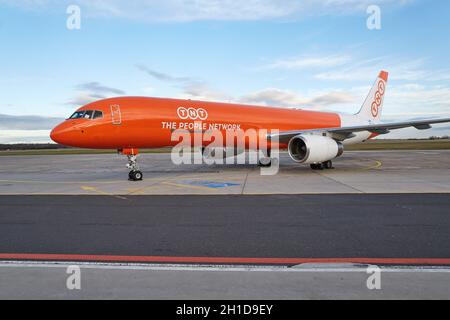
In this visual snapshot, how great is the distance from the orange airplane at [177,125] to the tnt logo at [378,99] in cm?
491

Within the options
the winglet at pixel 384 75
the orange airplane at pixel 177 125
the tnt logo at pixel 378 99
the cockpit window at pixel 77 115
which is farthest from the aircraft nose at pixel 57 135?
the winglet at pixel 384 75

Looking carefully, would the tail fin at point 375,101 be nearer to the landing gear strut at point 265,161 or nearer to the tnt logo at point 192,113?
the landing gear strut at point 265,161

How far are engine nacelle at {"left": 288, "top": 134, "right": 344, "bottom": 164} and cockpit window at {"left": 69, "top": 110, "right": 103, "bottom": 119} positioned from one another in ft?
27.3

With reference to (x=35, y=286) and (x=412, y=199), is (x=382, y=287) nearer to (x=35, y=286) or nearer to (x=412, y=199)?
(x=35, y=286)

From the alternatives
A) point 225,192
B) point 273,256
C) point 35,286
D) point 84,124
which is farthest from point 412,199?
point 84,124

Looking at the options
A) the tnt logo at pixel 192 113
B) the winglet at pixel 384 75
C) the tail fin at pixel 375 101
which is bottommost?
the tnt logo at pixel 192 113

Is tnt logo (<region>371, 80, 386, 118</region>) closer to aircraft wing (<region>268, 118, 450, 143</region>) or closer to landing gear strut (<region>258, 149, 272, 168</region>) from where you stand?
aircraft wing (<region>268, 118, 450, 143</region>)

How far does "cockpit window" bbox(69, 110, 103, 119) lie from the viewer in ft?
43.0

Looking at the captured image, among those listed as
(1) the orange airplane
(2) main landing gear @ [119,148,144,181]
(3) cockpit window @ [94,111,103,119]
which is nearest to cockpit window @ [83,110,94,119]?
(1) the orange airplane

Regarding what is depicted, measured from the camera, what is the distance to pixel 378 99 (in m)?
25.2

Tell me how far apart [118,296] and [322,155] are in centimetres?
1357

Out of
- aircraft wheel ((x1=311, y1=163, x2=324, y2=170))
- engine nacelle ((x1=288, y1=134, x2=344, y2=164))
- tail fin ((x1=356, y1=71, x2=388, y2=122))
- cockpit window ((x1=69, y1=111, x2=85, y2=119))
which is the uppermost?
tail fin ((x1=356, y1=71, x2=388, y2=122))

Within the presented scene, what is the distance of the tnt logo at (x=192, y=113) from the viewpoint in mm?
15789

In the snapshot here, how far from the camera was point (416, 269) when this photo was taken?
13.0ft
